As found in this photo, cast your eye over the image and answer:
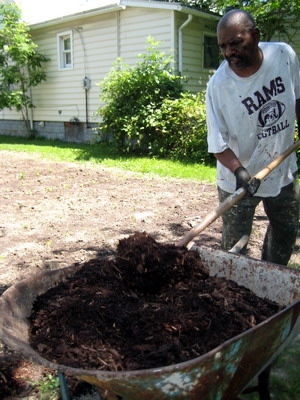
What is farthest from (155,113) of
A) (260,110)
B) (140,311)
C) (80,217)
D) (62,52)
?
(140,311)

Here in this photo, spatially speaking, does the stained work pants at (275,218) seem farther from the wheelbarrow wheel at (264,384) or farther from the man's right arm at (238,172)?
the wheelbarrow wheel at (264,384)

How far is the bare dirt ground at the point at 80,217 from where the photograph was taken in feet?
13.6

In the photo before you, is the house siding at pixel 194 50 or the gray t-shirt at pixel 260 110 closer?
the gray t-shirt at pixel 260 110

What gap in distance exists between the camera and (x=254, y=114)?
2.79m

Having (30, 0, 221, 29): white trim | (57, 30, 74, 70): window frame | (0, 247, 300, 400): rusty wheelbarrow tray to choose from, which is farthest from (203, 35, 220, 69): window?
(0, 247, 300, 400): rusty wheelbarrow tray

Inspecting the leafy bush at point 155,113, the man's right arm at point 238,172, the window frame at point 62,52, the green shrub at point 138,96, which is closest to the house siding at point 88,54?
the window frame at point 62,52

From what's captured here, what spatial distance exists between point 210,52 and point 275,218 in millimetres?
10825

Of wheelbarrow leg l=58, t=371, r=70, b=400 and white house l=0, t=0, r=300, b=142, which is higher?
white house l=0, t=0, r=300, b=142

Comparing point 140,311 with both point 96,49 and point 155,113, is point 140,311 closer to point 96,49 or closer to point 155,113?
point 155,113

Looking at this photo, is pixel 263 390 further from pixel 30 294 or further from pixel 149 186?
pixel 149 186

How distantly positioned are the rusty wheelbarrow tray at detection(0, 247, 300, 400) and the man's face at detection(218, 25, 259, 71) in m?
1.23

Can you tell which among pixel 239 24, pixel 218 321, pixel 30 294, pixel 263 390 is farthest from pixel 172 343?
pixel 239 24

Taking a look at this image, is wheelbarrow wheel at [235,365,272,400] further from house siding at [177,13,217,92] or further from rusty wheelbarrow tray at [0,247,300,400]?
house siding at [177,13,217,92]

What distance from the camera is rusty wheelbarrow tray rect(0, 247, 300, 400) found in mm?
1418
